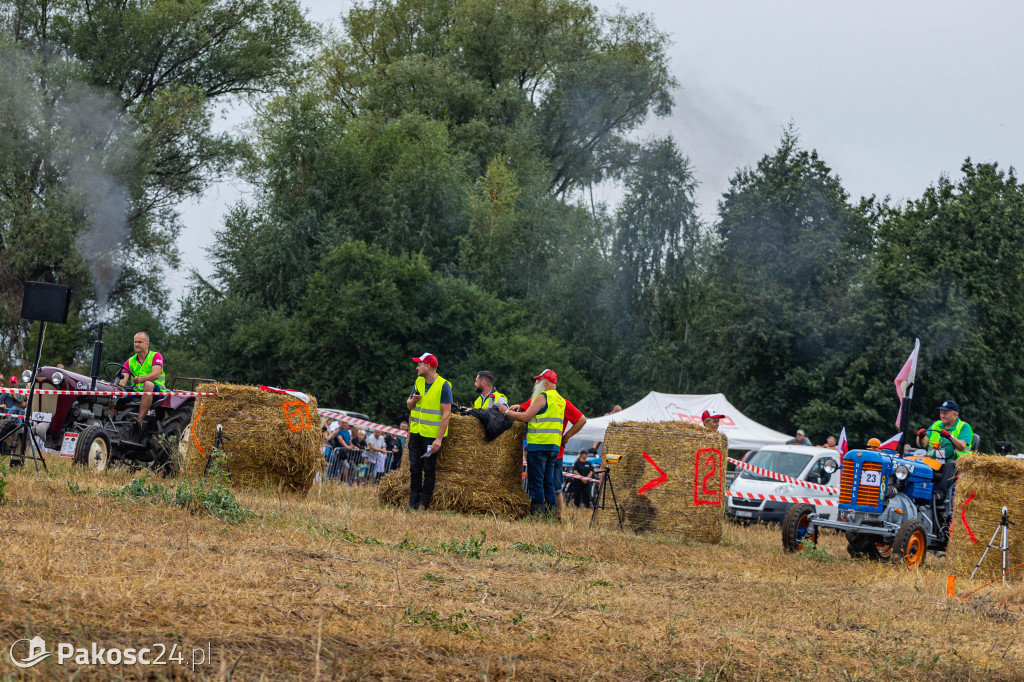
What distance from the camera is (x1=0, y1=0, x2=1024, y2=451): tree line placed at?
115ft

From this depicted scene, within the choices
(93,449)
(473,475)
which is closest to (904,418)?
(473,475)

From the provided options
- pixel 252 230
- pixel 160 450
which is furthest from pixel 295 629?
pixel 252 230

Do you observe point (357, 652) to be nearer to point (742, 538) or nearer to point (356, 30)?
point (742, 538)

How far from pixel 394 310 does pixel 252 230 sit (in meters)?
7.10

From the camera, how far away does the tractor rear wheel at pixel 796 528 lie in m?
13.4

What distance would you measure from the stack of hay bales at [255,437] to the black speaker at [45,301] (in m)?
1.91

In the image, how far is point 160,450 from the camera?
15797mm

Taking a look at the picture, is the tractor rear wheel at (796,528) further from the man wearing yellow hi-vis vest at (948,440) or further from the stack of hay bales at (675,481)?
the man wearing yellow hi-vis vest at (948,440)

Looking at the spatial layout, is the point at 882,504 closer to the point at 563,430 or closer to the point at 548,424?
the point at 563,430

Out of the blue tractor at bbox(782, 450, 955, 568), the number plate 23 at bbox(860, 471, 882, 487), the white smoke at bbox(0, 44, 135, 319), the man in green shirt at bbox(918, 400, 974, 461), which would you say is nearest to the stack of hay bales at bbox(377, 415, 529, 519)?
the blue tractor at bbox(782, 450, 955, 568)

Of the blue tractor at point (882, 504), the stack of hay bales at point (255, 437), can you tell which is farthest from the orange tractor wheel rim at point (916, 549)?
the stack of hay bales at point (255, 437)

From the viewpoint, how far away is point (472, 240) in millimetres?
43094

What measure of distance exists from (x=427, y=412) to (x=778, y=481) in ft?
33.6

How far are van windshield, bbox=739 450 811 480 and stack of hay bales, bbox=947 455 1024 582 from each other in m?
9.90
